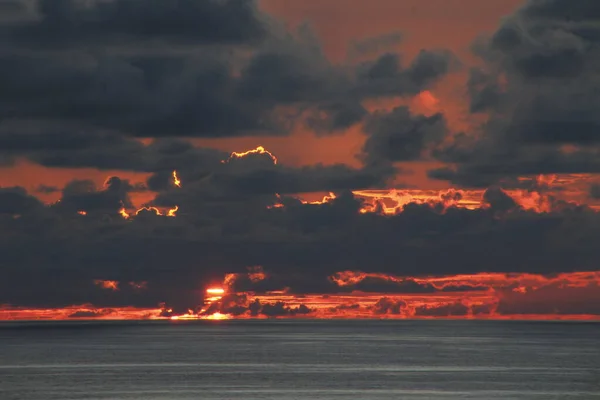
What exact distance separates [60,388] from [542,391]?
6549 cm

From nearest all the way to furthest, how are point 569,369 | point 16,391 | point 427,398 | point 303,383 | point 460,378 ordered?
point 427,398
point 16,391
point 303,383
point 460,378
point 569,369

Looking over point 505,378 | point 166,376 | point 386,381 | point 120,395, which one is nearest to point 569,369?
point 505,378

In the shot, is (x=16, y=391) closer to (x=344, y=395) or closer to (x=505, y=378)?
(x=344, y=395)

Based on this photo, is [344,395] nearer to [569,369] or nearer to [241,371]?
[241,371]

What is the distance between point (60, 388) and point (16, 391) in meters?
6.45

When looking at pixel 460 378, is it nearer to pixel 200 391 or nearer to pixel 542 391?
pixel 542 391

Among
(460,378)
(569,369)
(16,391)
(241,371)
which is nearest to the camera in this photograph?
(16,391)

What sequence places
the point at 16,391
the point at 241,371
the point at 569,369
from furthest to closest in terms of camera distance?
the point at 569,369 → the point at 241,371 → the point at 16,391

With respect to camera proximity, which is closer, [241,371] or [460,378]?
[460,378]

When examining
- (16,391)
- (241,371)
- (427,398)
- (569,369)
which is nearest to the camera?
(427,398)

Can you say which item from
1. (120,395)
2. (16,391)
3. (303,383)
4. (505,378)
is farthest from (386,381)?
(16,391)

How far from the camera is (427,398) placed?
130000mm

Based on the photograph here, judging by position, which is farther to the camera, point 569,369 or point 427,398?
point 569,369

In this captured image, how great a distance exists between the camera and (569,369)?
199m
